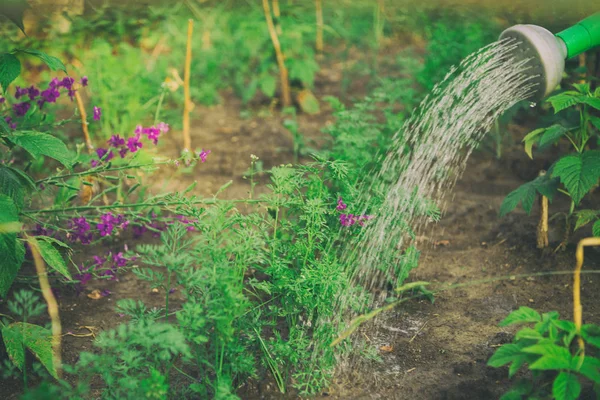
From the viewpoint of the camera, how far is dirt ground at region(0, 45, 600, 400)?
2.40m

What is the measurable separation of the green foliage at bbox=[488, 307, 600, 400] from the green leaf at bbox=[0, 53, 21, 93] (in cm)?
192

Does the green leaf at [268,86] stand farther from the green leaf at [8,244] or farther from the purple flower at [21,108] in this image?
the green leaf at [8,244]

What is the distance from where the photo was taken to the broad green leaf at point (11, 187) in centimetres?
229

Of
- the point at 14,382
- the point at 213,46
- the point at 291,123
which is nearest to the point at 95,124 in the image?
the point at 291,123

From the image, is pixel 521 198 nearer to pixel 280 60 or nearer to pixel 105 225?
pixel 105 225

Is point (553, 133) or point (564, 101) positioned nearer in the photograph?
point (564, 101)

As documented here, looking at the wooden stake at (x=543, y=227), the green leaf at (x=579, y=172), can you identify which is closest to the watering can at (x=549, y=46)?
the green leaf at (x=579, y=172)

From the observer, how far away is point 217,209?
2260 mm

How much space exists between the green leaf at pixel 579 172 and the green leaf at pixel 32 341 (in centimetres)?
213

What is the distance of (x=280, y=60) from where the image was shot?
4.82m

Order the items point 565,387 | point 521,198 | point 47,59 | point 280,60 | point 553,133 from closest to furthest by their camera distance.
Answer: point 565,387, point 47,59, point 553,133, point 521,198, point 280,60

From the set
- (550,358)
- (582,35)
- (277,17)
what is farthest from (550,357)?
(277,17)

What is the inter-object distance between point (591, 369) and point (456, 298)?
1.13 meters

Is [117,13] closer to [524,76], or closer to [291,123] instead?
[291,123]
